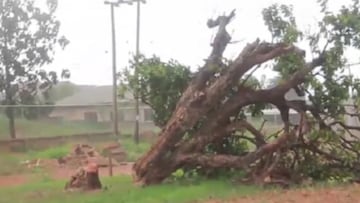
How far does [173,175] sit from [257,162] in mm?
2153

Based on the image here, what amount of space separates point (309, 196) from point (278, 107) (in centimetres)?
414

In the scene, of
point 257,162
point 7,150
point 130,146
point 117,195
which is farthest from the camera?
point 130,146

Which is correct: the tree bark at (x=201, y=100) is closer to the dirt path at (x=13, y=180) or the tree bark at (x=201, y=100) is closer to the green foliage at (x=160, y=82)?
the green foliage at (x=160, y=82)

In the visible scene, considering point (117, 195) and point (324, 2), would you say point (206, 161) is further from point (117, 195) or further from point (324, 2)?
point (324, 2)

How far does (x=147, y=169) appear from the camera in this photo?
14953mm

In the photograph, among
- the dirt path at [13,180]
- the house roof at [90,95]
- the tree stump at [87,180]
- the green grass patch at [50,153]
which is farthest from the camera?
the house roof at [90,95]

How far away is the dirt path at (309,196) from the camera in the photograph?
1105cm

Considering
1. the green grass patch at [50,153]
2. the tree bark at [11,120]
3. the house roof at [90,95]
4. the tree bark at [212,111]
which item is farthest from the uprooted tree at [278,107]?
the house roof at [90,95]

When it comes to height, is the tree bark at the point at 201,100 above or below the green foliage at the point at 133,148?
above

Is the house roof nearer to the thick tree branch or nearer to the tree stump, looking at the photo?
the tree stump

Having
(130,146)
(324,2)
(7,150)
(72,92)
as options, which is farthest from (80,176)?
(72,92)

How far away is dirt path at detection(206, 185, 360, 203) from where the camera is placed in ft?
36.3

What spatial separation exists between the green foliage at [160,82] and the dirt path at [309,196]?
14.4 feet

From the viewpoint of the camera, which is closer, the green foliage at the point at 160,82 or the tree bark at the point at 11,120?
the green foliage at the point at 160,82
